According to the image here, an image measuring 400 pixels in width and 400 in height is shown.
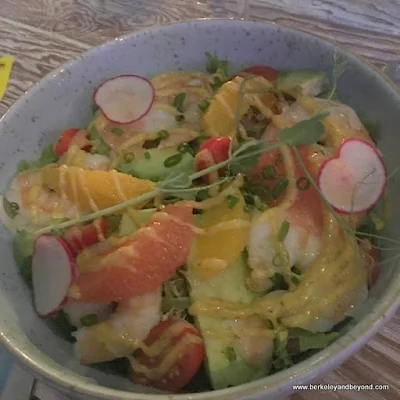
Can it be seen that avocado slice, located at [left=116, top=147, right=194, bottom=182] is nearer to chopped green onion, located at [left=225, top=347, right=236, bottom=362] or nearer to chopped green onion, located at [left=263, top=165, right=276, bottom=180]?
chopped green onion, located at [left=263, top=165, right=276, bottom=180]

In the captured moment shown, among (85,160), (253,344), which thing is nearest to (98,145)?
(85,160)

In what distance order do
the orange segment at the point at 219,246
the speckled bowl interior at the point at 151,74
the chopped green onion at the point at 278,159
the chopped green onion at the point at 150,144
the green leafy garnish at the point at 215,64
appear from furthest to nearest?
the green leafy garnish at the point at 215,64, the chopped green onion at the point at 150,144, the chopped green onion at the point at 278,159, the orange segment at the point at 219,246, the speckled bowl interior at the point at 151,74

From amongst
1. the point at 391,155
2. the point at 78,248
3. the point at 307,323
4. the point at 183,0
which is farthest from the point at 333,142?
the point at 183,0

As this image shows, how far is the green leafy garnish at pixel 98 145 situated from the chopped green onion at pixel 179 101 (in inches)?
6.4

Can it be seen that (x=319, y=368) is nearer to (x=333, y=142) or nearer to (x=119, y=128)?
(x=333, y=142)

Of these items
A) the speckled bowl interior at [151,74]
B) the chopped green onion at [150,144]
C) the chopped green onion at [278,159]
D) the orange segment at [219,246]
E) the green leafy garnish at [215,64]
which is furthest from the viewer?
the green leafy garnish at [215,64]

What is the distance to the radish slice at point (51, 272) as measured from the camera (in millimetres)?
870

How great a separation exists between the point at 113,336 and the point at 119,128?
1.36 ft

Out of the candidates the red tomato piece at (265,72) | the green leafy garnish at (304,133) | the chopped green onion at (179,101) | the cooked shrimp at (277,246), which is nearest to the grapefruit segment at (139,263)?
the cooked shrimp at (277,246)

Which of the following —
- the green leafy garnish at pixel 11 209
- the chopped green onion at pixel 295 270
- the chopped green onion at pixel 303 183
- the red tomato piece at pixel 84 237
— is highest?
the chopped green onion at pixel 303 183

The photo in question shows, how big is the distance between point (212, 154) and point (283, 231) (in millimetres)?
197

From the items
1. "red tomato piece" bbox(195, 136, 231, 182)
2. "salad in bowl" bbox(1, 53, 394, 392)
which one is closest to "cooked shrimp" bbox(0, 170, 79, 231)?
"salad in bowl" bbox(1, 53, 394, 392)

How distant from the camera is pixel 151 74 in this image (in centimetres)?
120

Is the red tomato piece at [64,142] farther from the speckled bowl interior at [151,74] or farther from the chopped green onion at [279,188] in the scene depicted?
the chopped green onion at [279,188]
